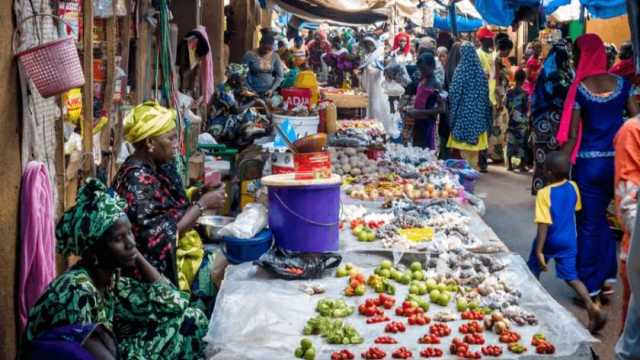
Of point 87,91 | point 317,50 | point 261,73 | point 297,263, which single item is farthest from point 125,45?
point 317,50

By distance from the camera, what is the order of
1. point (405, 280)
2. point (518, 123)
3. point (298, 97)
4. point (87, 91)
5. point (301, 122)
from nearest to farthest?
point (405, 280)
point (87, 91)
point (301, 122)
point (298, 97)
point (518, 123)

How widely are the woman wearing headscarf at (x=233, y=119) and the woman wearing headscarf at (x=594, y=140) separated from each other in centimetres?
360

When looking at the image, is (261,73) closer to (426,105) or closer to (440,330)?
(426,105)

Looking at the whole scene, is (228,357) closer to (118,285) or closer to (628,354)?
(118,285)

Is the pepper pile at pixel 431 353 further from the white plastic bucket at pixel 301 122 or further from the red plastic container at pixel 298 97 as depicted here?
the red plastic container at pixel 298 97

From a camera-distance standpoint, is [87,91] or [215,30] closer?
[87,91]

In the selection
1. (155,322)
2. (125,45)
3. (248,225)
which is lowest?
(155,322)

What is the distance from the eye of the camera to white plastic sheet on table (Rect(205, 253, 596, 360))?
154 inches

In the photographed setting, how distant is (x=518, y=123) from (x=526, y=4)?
19.6 feet

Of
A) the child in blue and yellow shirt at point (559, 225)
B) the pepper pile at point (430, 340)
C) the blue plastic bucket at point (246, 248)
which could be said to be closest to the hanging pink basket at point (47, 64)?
the blue plastic bucket at point (246, 248)

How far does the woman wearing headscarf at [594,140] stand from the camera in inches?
280

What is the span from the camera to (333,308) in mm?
4422

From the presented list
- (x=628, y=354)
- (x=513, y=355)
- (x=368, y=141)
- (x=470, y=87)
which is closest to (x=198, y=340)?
(x=513, y=355)

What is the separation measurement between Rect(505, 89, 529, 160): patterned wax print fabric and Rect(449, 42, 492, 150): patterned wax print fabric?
3908mm
